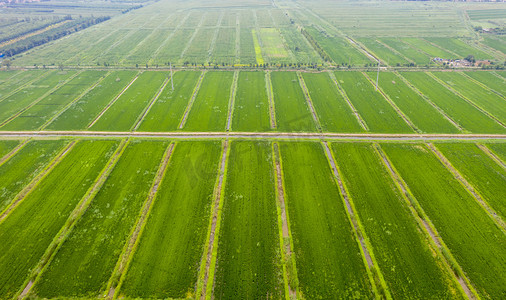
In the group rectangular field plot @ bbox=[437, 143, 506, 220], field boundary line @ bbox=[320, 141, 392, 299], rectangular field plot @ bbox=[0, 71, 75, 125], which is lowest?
field boundary line @ bbox=[320, 141, 392, 299]

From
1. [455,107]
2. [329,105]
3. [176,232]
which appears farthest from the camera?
[329,105]

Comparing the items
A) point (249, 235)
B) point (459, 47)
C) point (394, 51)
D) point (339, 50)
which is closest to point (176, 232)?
point (249, 235)

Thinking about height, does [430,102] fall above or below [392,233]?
above

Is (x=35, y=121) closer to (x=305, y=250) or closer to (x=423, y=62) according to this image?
(x=305, y=250)

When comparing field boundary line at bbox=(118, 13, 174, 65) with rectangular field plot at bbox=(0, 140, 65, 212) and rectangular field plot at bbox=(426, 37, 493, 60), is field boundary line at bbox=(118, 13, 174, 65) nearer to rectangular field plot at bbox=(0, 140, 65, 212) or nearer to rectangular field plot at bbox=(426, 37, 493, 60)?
rectangular field plot at bbox=(0, 140, 65, 212)

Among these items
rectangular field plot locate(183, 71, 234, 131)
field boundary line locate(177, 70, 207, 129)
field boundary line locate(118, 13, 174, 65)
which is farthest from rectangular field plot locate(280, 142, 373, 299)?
field boundary line locate(118, 13, 174, 65)

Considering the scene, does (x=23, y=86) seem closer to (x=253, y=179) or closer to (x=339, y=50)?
(x=253, y=179)

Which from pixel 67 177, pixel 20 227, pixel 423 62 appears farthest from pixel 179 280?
pixel 423 62
